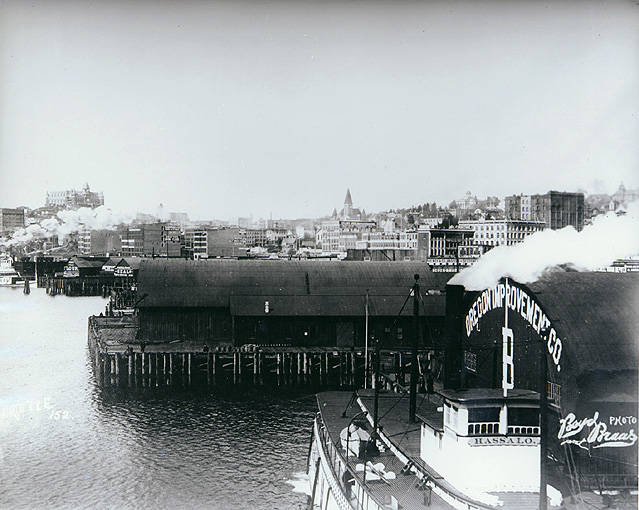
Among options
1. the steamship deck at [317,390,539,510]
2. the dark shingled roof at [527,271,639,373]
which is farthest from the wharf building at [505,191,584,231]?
the steamship deck at [317,390,539,510]

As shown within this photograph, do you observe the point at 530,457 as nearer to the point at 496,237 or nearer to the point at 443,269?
the point at 443,269

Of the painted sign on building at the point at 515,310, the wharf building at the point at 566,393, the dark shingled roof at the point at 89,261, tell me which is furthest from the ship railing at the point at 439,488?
the dark shingled roof at the point at 89,261

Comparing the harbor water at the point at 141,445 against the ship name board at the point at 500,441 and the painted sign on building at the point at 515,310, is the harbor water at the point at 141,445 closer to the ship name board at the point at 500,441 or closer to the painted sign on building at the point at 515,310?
the painted sign on building at the point at 515,310

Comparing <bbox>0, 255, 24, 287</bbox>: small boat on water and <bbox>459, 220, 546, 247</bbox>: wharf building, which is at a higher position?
<bbox>459, 220, 546, 247</bbox>: wharf building

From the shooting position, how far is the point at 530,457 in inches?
689

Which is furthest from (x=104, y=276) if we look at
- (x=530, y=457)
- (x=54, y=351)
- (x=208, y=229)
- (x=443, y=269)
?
(x=530, y=457)

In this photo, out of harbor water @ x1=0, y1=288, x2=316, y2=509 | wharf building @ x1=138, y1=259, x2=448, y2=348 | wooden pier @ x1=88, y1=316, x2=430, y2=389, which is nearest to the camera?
harbor water @ x1=0, y1=288, x2=316, y2=509

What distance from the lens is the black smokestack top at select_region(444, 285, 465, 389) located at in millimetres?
24000

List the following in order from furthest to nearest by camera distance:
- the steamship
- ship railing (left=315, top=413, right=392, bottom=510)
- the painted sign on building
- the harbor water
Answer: the harbor water < the painted sign on building < ship railing (left=315, top=413, right=392, bottom=510) < the steamship

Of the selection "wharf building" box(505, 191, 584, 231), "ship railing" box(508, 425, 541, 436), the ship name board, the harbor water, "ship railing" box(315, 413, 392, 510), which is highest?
"wharf building" box(505, 191, 584, 231)

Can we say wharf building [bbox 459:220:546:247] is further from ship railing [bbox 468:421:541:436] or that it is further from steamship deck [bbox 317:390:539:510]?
ship railing [bbox 468:421:541:436]

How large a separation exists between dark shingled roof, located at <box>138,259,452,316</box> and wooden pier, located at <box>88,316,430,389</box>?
3.40 m

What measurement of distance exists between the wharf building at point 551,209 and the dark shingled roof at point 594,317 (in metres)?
12.7

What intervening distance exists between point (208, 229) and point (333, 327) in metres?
79.1
